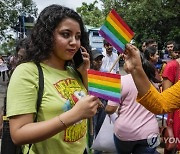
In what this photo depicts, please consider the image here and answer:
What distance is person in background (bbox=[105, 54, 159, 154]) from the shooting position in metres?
2.82

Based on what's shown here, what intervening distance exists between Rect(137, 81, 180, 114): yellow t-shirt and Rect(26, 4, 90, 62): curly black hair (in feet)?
1.91

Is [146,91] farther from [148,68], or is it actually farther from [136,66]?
[148,68]

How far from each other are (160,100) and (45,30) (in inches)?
31.7

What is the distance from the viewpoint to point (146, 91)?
1.97 meters

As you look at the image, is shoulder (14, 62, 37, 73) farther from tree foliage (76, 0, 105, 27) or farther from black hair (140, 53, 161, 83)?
tree foliage (76, 0, 105, 27)

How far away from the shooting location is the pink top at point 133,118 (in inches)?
111

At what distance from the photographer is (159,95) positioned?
6.67 ft

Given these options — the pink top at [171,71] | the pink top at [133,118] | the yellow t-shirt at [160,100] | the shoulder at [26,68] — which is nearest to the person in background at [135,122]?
the pink top at [133,118]

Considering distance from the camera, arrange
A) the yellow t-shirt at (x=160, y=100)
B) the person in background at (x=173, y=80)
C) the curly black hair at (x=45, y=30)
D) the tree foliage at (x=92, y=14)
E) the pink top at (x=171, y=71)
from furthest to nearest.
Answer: the tree foliage at (x=92, y=14) < the pink top at (x=171, y=71) < the person in background at (x=173, y=80) < the yellow t-shirt at (x=160, y=100) < the curly black hair at (x=45, y=30)

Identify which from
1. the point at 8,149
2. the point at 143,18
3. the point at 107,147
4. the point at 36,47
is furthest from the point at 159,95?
the point at 143,18

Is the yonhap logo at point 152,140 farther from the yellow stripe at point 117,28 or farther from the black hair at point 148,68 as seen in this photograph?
the yellow stripe at point 117,28

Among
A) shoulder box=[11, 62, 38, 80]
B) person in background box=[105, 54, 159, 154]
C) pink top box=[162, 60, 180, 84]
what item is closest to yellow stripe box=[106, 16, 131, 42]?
shoulder box=[11, 62, 38, 80]

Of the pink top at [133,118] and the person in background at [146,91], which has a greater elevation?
the person in background at [146,91]

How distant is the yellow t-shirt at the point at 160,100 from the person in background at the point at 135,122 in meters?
0.74
